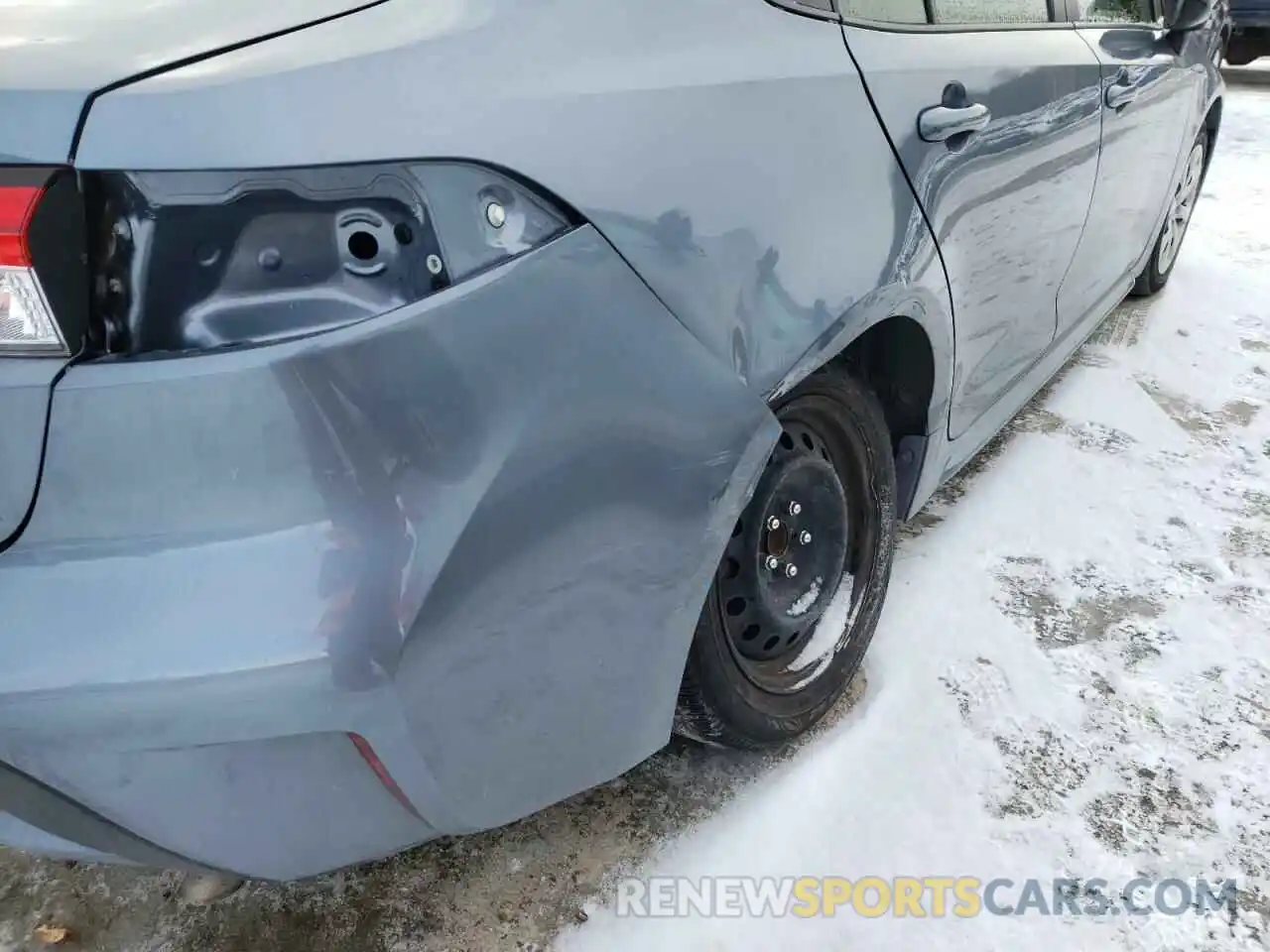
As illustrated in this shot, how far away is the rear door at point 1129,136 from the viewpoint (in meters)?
2.75

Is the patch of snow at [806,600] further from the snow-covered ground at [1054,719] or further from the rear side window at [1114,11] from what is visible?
the rear side window at [1114,11]

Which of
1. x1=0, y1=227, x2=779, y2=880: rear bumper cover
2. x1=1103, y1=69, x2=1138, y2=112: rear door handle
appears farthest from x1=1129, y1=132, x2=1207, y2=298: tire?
x1=0, y1=227, x2=779, y2=880: rear bumper cover

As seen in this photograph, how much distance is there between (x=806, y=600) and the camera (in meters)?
1.91

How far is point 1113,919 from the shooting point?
1641 mm

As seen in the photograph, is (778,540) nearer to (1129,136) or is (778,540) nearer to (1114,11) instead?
(1129,136)

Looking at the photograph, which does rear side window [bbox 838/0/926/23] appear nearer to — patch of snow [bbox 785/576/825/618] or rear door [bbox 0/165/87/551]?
patch of snow [bbox 785/576/825/618]

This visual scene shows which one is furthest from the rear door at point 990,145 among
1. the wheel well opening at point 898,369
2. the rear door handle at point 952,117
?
the wheel well opening at point 898,369

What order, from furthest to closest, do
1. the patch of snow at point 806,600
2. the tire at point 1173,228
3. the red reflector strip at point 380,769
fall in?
A: the tire at point 1173,228, the patch of snow at point 806,600, the red reflector strip at point 380,769

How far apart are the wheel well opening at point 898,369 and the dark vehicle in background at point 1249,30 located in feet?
29.0

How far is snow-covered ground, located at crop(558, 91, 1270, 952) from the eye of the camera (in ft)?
5.40

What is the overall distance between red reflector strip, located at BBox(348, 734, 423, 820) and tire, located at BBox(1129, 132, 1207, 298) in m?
3.89

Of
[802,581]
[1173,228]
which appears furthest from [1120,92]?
[802,581]

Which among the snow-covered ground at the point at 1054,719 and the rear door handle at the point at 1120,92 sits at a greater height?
the rear door handle at the point at 1120,92

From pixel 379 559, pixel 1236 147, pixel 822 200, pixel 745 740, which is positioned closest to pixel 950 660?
pixel 745 740
